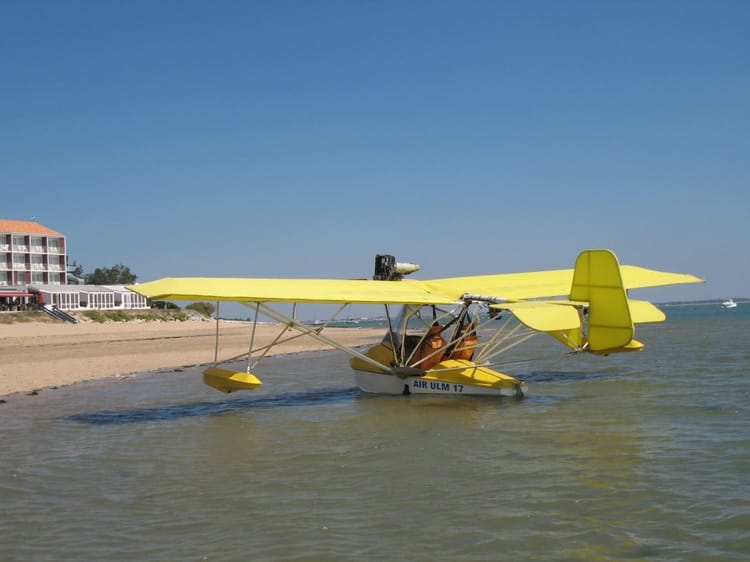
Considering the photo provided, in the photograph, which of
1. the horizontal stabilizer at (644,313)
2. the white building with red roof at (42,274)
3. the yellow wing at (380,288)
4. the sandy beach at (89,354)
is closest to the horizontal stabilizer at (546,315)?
the yellow wing at (380,288)

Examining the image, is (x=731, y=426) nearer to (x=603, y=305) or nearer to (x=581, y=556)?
(x=603, y=305)

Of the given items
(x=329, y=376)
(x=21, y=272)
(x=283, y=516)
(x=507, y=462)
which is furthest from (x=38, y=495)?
(x=21, y=272)

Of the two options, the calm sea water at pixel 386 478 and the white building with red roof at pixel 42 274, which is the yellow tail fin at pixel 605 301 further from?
the white building with red roof at pixel 42 274

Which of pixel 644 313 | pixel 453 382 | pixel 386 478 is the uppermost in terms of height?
pixel 644 313

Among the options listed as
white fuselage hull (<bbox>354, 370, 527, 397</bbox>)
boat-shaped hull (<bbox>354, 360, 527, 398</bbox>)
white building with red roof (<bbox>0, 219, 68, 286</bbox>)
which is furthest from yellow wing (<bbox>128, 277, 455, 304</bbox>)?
white building with red roof (<bbox>0, 219, 68, 286</bbox>)

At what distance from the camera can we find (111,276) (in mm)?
→ 104250

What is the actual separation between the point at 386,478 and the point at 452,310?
668 centimetres

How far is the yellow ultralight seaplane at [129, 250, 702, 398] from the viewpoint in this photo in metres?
11.4

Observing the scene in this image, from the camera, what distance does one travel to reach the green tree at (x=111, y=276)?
104 m

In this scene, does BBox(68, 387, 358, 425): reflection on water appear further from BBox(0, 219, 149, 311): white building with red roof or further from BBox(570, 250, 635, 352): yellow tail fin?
BBox(0, 219, 149, 311): white building with red roof

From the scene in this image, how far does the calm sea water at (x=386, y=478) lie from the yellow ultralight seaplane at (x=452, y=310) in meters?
0.60

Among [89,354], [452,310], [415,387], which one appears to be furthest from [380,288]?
[89,354]

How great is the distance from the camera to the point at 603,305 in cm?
1156

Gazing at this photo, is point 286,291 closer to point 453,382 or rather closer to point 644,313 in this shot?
point 453,382
